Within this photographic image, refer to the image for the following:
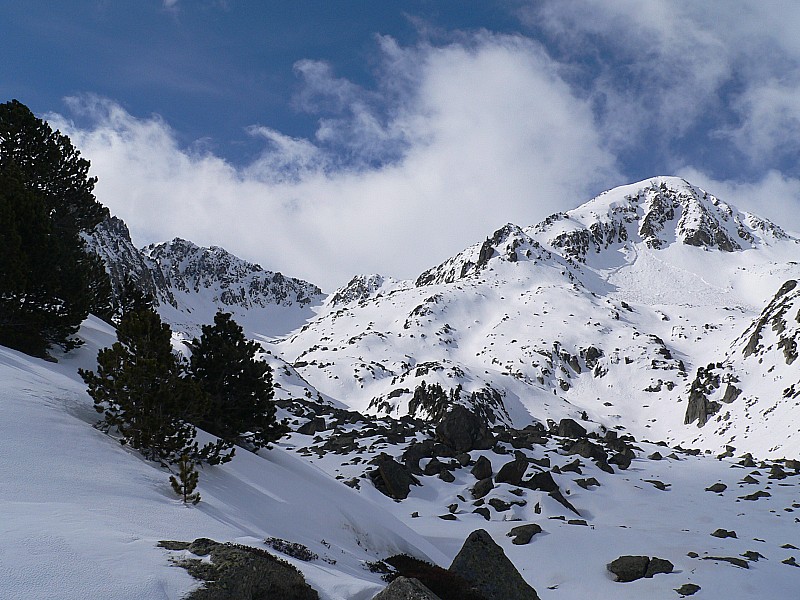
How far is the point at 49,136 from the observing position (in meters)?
22.9

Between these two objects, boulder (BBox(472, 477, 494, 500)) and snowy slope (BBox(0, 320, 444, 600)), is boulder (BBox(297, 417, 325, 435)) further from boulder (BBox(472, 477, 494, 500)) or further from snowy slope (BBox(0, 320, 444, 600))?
snowy slope (BBox(0, 320, 444, 600))

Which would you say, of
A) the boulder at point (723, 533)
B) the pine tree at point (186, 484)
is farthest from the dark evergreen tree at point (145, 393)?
the boulder at point (723, 533)

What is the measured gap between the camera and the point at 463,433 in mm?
38906

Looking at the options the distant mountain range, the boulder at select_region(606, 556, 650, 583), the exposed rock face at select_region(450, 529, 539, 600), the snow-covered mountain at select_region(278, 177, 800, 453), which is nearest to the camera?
the exposed rock face at select_region(450, 529, 539, 600)

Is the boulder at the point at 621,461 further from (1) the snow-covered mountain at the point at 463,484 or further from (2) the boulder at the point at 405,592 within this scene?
(2) the boulder at the point at 405,592

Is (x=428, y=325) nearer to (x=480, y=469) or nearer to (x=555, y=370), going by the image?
(x=555, y=370)

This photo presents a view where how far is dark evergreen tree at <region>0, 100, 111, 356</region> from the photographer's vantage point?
15.7m

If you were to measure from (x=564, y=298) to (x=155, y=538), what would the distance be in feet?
467

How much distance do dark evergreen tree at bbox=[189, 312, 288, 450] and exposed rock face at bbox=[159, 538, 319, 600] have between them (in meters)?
11.9

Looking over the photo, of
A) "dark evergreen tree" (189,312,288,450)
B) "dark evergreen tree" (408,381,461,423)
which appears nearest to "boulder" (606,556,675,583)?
"dark evergreen tree" (189,312,288,450)

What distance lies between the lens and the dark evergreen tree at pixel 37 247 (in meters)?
15.7

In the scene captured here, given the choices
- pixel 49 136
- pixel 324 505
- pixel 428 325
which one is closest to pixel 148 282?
pixel 428 325

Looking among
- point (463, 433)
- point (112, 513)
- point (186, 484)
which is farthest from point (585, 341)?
point (112, 513)

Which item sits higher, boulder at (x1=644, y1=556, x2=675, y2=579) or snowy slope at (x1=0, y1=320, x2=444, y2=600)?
boulder at (x1=644, y1=556, x2=675, y2=579)
